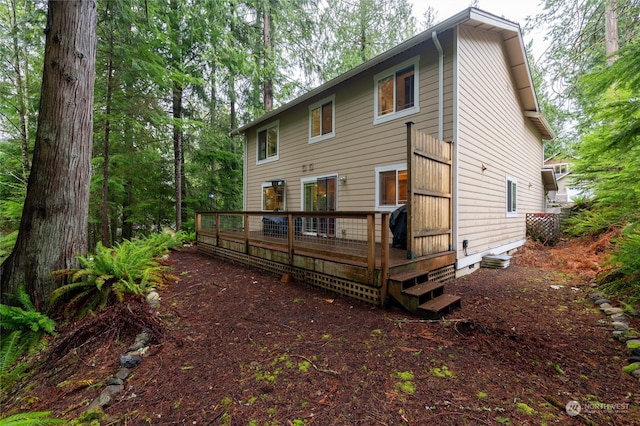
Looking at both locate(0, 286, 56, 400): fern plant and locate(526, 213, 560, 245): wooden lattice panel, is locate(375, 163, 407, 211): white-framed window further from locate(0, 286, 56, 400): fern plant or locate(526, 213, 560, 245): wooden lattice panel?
locate(526, 213, 560, 245): wooden lattice panel

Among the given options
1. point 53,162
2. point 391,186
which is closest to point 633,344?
point 391,186

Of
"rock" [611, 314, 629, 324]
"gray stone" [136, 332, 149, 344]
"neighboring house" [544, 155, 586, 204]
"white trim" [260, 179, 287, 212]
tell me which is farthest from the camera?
"white trim" [260, 179, 287, 212]

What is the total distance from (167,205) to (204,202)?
1544 mm

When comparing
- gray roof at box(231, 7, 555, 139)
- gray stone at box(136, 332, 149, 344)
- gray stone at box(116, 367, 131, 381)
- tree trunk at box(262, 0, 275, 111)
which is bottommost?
gray stone at box(116, 367, 131, 381)

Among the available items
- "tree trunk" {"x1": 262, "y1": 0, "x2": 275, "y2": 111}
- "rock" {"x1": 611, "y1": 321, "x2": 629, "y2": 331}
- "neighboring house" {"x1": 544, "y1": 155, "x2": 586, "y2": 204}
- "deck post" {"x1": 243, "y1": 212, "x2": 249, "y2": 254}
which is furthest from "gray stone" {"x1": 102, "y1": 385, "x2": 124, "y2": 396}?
"tree trunk" {"x1": 262, "y1": 0, "x2": 275, "y2": 111}

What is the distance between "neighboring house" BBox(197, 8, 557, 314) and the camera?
4.75 metres

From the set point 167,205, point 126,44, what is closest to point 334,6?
point 126,44

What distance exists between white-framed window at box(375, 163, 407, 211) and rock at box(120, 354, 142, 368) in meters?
5.47

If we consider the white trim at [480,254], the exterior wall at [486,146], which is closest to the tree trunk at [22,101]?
the exterior wall at [486,146]

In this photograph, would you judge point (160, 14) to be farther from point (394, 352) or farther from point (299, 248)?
point (394, 352)

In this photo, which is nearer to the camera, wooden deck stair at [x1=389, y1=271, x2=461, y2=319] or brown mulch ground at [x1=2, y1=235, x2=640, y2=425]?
brown mulch ground at [x1=2, y1=235, x2=640, y2=425]

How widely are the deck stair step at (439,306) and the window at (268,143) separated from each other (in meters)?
7.91

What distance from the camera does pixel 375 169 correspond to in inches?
269

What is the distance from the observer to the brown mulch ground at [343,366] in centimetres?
184
